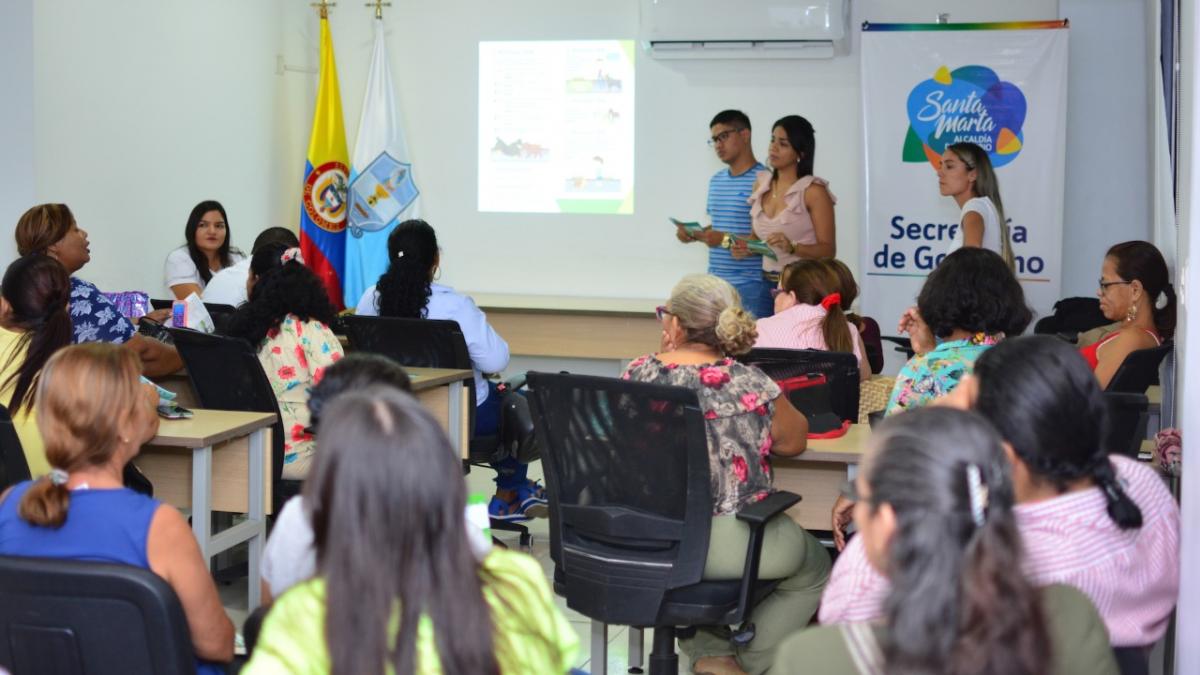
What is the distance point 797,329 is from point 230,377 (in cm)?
175

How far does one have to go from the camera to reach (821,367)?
3.51 metres

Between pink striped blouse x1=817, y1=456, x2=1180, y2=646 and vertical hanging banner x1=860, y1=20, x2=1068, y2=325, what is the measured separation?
15.6 ft

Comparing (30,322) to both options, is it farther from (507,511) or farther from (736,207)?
(736,207)

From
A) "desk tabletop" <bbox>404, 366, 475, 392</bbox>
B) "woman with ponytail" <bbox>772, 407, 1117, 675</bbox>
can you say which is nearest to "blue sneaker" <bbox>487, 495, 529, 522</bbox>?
"desk tabletop" <bbox>404, 366, 475, 392</bbox>

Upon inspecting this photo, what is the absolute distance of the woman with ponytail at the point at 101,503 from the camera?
1.92 m

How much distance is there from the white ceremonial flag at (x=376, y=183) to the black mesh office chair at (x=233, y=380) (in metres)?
3.73

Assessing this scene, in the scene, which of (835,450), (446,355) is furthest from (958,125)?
(835,450)

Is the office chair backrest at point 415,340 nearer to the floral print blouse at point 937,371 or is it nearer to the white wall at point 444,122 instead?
the floral print blouse at point 937,371

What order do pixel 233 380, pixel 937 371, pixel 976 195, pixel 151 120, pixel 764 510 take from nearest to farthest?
pixel 764 510, pixel 937 371, pixel 233 380, pixel 976 195, pixel 151 120

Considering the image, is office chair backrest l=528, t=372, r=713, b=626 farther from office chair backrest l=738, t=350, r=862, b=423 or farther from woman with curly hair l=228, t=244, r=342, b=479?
woman with curly hair l=228, t=244, r=342, b=479

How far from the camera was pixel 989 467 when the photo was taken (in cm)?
130

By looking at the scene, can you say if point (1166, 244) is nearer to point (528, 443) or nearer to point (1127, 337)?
point (1127, 337)

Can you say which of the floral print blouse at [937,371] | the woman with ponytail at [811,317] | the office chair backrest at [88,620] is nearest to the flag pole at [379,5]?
the woman with ponytail at [811,317]

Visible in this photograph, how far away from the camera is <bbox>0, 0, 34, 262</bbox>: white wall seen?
507 centimetres
